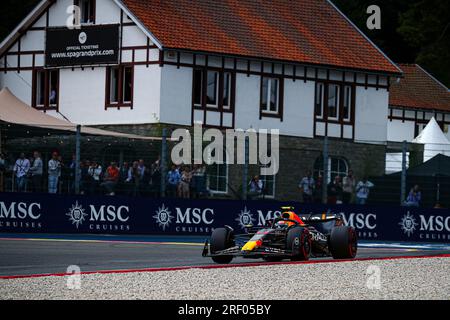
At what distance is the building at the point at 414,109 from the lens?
60.1 m

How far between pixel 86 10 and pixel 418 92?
2183cm

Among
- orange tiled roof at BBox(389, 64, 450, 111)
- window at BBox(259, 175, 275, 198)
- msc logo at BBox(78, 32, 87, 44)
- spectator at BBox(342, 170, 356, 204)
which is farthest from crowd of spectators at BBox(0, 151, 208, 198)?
orange tiled roof at BBox(389, 64, 450, 111)

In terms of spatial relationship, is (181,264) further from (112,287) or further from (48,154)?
(48,154)

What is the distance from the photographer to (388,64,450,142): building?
6006 centimetres

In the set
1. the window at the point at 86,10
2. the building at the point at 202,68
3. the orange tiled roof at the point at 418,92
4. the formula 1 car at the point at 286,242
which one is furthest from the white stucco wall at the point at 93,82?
the formula 1 car at the point at 286,242

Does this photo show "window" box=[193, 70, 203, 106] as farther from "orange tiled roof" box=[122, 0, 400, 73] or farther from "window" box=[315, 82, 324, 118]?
"window" box=[315, 82, 324, 118]

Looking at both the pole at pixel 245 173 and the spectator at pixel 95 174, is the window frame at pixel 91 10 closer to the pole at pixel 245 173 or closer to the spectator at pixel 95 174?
the pole at pixel 245 173

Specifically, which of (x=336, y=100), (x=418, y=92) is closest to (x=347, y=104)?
(x=336, y=100)

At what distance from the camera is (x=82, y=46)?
45.3 meters

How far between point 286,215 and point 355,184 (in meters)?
10.6

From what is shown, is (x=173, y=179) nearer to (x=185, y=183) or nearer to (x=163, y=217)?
(x=185, y=183)
